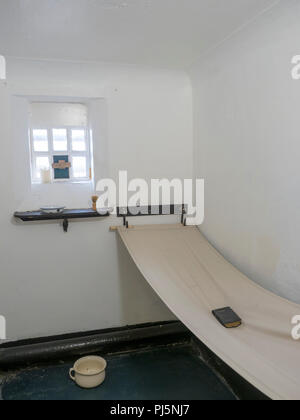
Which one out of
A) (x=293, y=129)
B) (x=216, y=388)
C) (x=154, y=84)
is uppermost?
(x=154, y=84)

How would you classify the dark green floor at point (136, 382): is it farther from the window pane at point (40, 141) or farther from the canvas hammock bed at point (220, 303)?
the window pane at point (40, 141)

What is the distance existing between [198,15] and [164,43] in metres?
0.41

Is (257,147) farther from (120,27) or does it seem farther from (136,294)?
(136,294)

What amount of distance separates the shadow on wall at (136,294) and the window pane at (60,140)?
2.93 feet

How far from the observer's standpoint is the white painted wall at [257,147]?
5.42ft

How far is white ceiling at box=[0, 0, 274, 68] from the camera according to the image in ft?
5.31

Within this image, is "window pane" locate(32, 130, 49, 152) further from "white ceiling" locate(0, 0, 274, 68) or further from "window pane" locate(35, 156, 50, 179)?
"white ceiling" locate(0, 0, 274, 68)

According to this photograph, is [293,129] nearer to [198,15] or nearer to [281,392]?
[198,15]

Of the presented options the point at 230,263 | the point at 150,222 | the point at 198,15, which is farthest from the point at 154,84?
the point at 230,263

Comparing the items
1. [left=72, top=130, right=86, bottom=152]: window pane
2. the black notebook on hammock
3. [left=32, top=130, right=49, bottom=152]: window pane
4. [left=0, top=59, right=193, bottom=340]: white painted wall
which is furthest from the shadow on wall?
the black notebook on hammock

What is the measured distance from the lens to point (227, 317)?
5.17ft

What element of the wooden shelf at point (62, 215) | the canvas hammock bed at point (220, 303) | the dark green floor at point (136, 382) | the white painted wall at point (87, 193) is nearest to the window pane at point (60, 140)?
the white painted wall at point (87, 193)

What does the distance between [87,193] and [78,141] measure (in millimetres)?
458
